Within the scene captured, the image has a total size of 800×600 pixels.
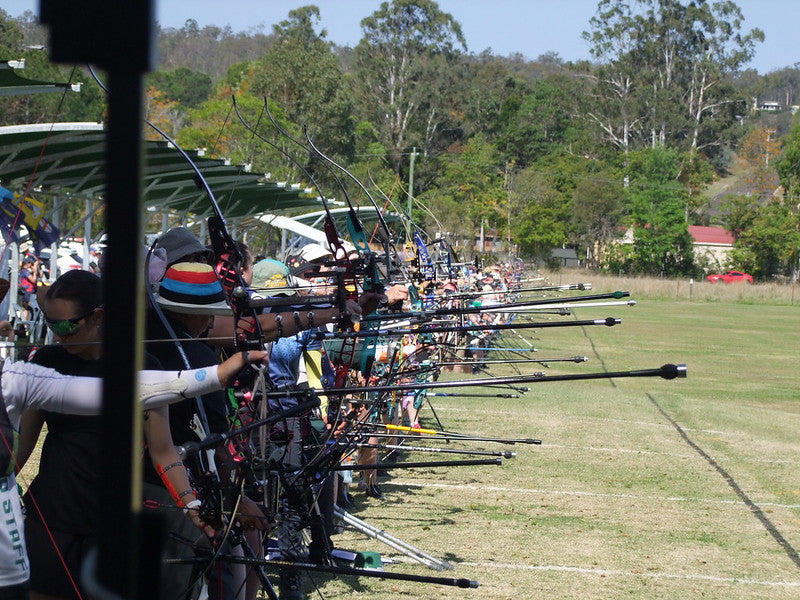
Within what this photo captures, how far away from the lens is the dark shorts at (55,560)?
3.03 metres

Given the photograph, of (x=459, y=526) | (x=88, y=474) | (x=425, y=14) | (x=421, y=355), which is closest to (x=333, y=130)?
(x=425, y=14)

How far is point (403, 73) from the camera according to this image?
67.2 m

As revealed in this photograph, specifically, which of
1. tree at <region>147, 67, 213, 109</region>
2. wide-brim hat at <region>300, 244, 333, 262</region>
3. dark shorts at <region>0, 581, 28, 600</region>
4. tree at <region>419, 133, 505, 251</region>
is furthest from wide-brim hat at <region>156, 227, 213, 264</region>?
tree at <region>147, 67, 213, 109</region>

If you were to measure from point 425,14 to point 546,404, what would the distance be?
5995cm

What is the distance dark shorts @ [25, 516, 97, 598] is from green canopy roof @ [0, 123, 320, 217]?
2785mm

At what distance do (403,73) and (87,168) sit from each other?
61009 millimetres

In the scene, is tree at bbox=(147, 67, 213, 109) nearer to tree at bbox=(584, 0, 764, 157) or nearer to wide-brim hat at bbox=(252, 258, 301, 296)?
tree at bbox=(584, 0, 764, 157)

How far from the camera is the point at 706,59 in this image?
74.9 metres

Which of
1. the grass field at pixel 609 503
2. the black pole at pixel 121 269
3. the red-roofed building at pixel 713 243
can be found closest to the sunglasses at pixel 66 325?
the black pole at pixel 121 269

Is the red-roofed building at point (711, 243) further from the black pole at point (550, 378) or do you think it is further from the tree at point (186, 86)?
the black pole at point (550, 378)

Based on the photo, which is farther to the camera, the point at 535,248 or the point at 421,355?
the point at 535,248

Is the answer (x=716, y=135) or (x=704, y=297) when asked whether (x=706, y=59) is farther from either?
(x=704, y=297)

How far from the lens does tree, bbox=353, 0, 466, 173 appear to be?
64375 mm

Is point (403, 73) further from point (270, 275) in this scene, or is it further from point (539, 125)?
point (270, 275)
